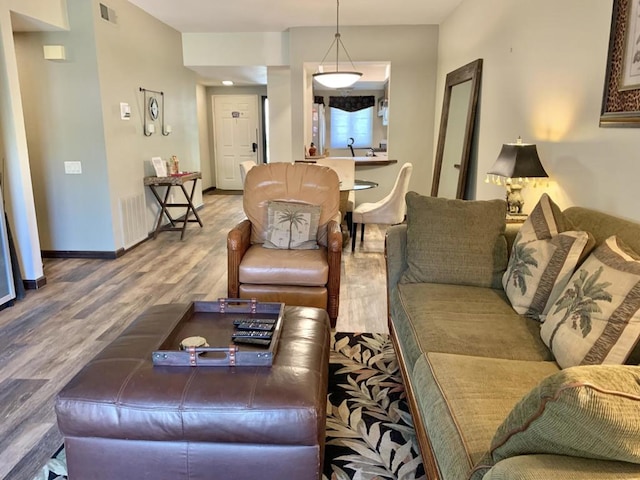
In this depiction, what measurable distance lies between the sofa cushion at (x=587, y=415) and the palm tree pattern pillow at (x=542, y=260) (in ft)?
3.70

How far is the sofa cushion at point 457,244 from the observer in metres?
2.45

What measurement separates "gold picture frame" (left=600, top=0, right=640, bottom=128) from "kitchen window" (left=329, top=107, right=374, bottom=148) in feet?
31.4

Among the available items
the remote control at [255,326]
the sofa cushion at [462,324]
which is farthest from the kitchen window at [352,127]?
the remote control at [255,326]

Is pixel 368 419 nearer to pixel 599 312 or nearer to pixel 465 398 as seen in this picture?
pixel 465 398

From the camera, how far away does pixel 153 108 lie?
5.79 meters

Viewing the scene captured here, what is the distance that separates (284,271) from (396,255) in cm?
77

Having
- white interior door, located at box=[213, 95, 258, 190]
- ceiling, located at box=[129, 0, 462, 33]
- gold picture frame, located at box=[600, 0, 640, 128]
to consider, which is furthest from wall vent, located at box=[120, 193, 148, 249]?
white interior door, located at box=[213, 95, 258, 190]

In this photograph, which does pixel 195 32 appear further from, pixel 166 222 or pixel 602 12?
pixel 602 12

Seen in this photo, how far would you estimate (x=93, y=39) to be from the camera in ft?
14.6

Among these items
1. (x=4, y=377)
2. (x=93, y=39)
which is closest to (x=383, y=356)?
(x=4, y=377)

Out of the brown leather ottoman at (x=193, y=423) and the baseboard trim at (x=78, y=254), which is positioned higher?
the brown leather ottoman at (x=193, y=423)

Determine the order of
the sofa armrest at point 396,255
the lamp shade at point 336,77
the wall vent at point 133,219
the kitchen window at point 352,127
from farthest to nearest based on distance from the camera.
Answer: the kitchen window at point 352,127, the lamp shade at point 336,77, the wall vent at point 133,219, the sofa armrest at point 396,255

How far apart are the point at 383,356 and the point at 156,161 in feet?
13.7

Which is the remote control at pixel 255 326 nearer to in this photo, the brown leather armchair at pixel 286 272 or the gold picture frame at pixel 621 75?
the brown leather armchair at pixel 286 272
